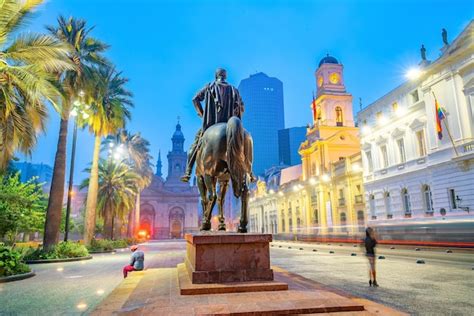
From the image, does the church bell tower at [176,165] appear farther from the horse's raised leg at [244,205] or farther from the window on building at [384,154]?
the horse's raised leg at [244,205]

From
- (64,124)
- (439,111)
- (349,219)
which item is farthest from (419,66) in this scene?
(64,124)

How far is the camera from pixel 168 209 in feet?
286

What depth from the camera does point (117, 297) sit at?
5836mm

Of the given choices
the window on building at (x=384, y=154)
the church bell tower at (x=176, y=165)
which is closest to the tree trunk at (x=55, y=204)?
the window on building at (x=384, y=154)

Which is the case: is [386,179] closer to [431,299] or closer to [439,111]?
[439,111]

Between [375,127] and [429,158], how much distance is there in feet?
27.8

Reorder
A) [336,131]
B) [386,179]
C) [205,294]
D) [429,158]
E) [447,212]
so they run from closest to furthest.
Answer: [205,294] → [447,212] → [429,158] → [386,179] → [336,131]

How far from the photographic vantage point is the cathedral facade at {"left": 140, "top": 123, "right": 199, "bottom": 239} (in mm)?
85750

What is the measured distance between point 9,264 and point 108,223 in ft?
81.6

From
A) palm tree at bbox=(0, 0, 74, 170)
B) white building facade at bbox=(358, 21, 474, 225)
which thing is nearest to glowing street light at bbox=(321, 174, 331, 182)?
white building facade at bbox=(358, 21, 474, 225)

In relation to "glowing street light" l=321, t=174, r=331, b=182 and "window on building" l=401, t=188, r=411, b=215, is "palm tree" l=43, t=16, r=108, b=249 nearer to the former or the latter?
"window on building" l=401, t=188, r=411, b=215

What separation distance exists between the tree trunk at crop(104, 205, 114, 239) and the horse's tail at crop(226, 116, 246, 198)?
29339 mm

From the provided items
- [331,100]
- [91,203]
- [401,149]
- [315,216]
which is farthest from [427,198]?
[331,100]

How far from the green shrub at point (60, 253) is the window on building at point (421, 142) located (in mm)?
24667
